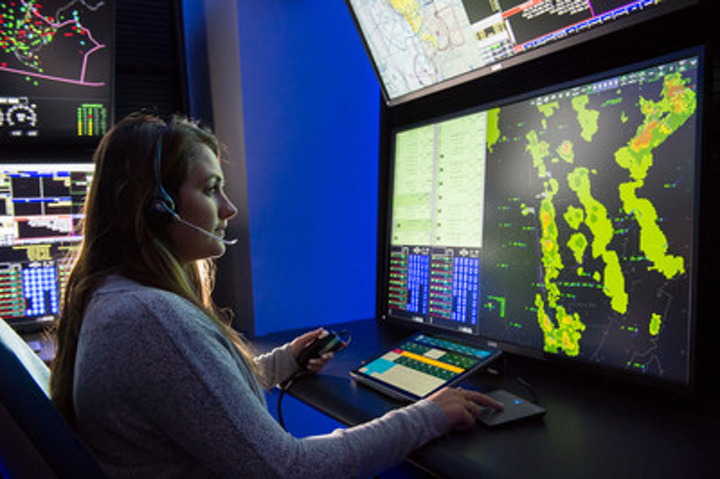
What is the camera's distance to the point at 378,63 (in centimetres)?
142

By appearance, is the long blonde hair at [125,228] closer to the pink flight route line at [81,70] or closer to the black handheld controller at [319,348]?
the black handheld controller at [319,348]

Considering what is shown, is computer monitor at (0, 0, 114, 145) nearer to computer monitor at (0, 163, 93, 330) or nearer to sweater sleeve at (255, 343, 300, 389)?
computer monitor at (0, 163, 93, 330)

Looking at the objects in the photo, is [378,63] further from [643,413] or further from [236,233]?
[643,413]

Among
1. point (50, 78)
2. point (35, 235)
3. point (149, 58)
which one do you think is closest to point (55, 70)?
point (50, 78)

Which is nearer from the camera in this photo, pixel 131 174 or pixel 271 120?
pixel 131 174

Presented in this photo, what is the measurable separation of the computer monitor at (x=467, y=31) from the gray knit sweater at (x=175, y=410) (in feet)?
2.74

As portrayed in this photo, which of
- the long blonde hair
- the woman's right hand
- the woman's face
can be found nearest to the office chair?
the long blonde hair

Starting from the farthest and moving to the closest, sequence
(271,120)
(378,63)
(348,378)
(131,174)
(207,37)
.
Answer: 1. (207,37)
2. (271,120)
3. (378,63)
4. (348,378)
5. (131,174)

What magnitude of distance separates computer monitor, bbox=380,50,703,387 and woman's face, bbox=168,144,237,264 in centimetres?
56

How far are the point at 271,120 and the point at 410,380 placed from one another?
1002mm

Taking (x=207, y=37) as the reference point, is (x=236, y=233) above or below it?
below

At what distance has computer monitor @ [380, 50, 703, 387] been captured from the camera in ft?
2.62

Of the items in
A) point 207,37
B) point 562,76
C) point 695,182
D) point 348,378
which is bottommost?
point 348,378

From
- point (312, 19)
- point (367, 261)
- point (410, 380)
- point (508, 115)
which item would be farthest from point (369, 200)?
point (410, 380)
